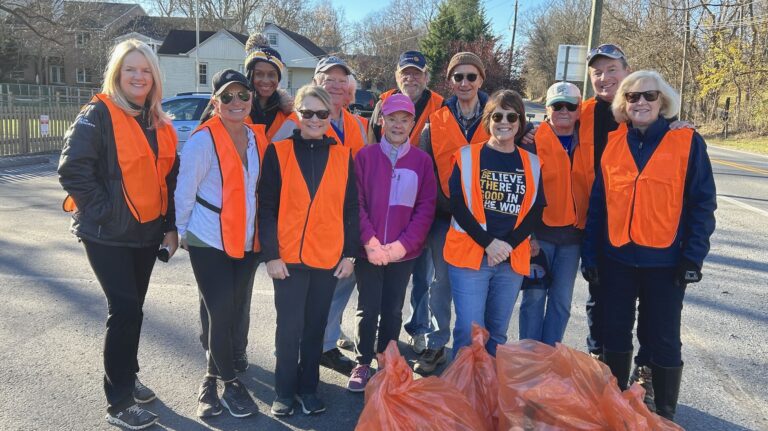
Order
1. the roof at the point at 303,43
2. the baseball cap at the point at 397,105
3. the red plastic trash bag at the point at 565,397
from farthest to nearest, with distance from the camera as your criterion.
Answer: the roof at the point at 303,43 < the baseball cap at the point at 397,105 < the red plastic trash bag at the point at 565,397

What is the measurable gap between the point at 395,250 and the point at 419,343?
1030mm

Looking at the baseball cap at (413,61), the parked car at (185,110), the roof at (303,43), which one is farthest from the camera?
the roof at (303,43)

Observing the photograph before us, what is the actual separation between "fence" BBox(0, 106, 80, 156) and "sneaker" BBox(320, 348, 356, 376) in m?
12.2

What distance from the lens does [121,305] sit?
281cm

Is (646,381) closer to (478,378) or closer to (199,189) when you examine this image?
(478,378)

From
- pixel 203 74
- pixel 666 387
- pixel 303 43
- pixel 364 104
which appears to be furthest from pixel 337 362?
pixel 303 43

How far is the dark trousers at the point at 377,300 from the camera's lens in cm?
325

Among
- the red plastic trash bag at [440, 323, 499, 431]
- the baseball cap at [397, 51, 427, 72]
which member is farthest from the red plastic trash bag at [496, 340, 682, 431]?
the baseball cap at [397, 51, 427, 72]

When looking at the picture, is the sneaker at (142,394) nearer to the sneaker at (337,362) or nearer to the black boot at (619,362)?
the sneaker at (337,362)

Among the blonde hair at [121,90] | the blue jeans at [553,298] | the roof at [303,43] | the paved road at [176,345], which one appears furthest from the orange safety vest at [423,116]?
the roof at [303,43]

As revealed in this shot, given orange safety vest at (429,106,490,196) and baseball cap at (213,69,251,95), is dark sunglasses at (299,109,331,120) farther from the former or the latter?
orange safety vest at (429,106,490,196)

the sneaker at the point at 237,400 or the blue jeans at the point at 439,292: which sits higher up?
the blue jeans at the point at 439,292

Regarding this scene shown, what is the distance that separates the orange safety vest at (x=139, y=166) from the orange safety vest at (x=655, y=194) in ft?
8.25

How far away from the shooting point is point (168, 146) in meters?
2.95
